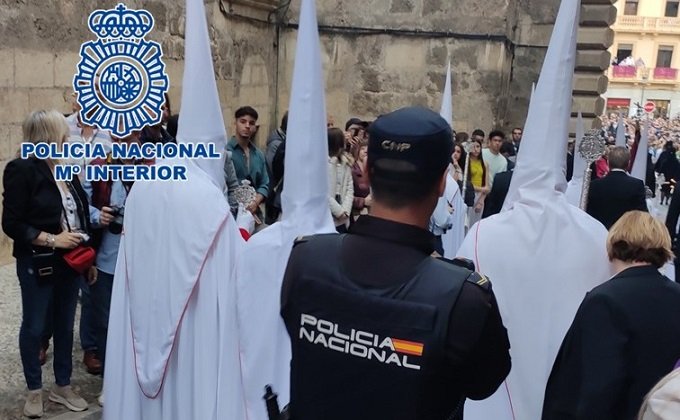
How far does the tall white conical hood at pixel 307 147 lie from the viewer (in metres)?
3.43

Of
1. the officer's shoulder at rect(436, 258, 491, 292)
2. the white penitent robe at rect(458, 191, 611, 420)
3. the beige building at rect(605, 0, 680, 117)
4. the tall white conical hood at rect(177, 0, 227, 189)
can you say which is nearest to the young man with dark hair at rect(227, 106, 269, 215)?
the tall white conical hood at rect(177, 0, 227, 189)

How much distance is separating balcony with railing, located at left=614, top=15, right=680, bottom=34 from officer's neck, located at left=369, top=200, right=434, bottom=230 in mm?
58532

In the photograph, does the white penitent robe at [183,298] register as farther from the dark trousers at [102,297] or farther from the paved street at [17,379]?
the dark trousers at [102,297]

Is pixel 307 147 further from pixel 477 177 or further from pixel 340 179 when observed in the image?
pixel 477 177

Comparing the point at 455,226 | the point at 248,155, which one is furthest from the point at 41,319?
the point at 455,226

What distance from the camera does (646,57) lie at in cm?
5666

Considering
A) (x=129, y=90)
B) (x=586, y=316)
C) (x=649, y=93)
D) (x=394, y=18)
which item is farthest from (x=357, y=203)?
(x=649, y=93)

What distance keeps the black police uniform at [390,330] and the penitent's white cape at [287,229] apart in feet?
4.92

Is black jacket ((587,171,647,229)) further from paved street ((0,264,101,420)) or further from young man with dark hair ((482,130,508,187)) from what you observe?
young man with dark hair ((482,130,508,187))

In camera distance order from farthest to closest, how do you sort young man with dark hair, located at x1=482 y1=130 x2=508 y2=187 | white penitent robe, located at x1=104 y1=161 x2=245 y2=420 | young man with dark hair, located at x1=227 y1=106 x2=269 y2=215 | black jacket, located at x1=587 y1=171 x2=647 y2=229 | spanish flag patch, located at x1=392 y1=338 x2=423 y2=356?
young man with dark hair, located at x1=482 y1=130 x2=508 y2=187 < young man with dark hair, located at x1=227 y1=106 x2=269 y2=215 < black jacket, located at x1=587 y1=171 x2=647 y2=229 < white penitent robe, located at x1=104 y1=161 x2=245 y2=420 < spanish flag patch, located at x1=392 y1=338 x2=423 y2=356

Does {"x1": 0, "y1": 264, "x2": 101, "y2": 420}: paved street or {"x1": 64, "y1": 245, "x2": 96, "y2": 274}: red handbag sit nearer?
{"x1": 64, "y1": 245, "x2": 96, "y2": 274}: red handbag

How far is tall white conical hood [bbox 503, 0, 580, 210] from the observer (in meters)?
3.61

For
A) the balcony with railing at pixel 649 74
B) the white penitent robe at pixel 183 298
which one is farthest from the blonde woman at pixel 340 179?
the balcony with railing at pixel 649 74

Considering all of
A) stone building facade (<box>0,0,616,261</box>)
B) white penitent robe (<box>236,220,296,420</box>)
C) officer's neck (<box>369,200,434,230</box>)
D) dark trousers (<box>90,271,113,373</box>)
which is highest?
stone building facade (<box>0,0,616,261</box>)
